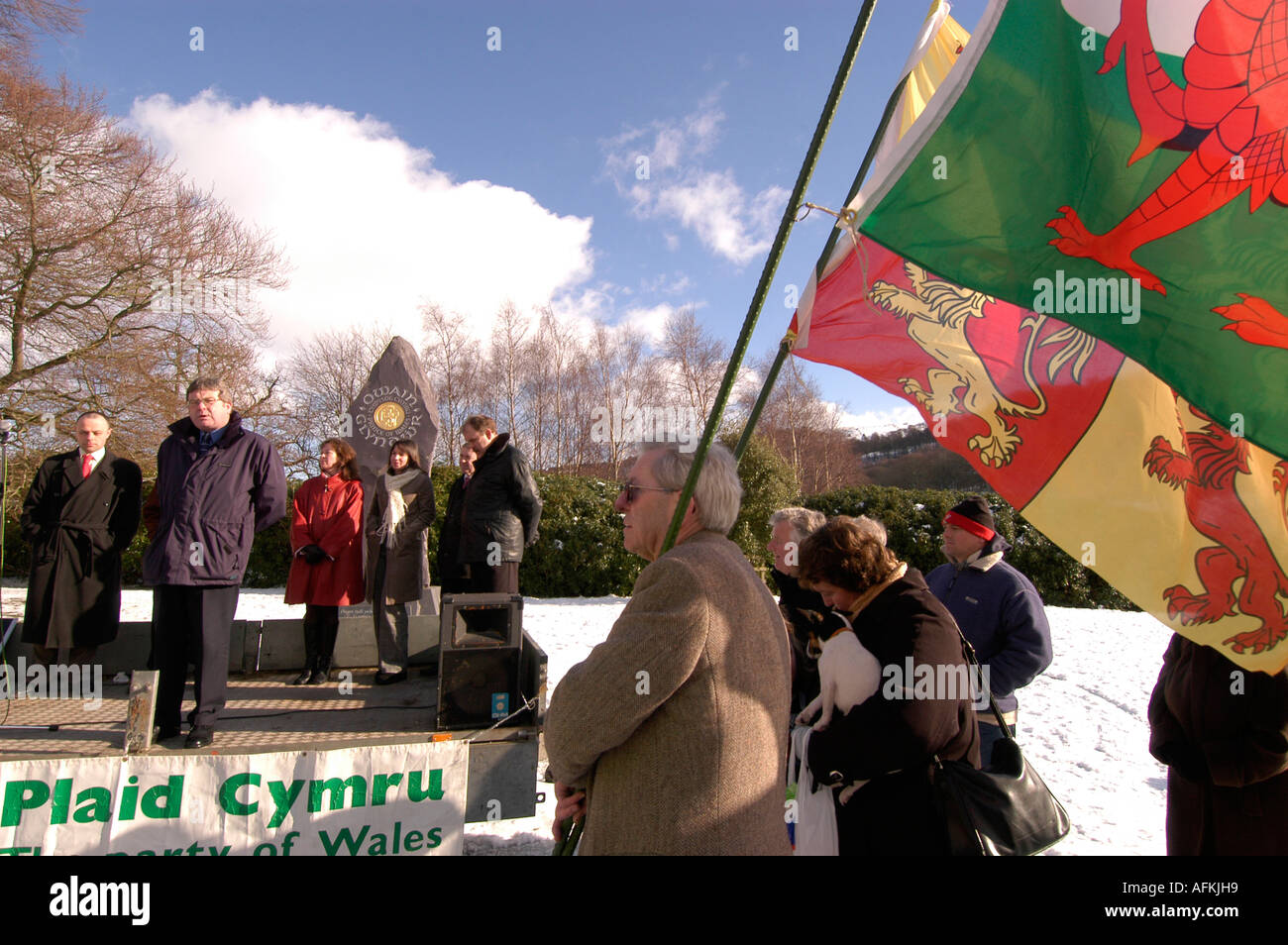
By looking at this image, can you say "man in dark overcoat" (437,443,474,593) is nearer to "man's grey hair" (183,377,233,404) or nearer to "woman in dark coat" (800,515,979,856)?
"man's grey hair" (183,377,233,404)

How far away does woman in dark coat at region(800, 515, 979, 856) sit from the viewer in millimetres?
2115

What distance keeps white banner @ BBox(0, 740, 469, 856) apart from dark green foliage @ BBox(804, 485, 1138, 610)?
1039 cm

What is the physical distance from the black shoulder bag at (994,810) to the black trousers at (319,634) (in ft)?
13.5

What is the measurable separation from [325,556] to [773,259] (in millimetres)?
4059

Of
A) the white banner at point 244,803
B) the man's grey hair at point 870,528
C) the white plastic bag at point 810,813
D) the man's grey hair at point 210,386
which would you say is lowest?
the white banner at point 244,803

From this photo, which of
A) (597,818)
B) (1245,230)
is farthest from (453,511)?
(1245,230)

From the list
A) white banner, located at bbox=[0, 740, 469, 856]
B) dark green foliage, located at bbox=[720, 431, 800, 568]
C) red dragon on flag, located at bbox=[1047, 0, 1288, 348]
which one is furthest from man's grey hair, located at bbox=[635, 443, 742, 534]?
dark green foliage, located at bbox=[720, 431, 800, 568]

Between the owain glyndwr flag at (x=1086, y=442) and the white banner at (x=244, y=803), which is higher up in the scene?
the owain glyndwr flag at (x=1086, y=442)

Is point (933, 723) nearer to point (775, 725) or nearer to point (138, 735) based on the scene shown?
point (775, 725)

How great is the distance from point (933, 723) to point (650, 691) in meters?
1.04

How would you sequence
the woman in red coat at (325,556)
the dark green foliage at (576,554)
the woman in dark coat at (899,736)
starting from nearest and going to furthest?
1. the woman in dark coat at (899,736)
2. the woman in red coat at (325,556)
3. the dark green foliage at (576,554)

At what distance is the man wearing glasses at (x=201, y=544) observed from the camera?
11.6ft

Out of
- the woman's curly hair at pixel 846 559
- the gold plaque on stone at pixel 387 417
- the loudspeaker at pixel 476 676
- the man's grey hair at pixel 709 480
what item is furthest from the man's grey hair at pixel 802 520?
the gold plaque on stone at pixel 387 417

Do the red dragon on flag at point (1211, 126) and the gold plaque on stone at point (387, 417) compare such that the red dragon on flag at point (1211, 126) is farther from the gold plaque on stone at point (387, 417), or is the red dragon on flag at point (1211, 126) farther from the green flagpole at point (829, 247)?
the gold plaque on stone at point (387, 417)
